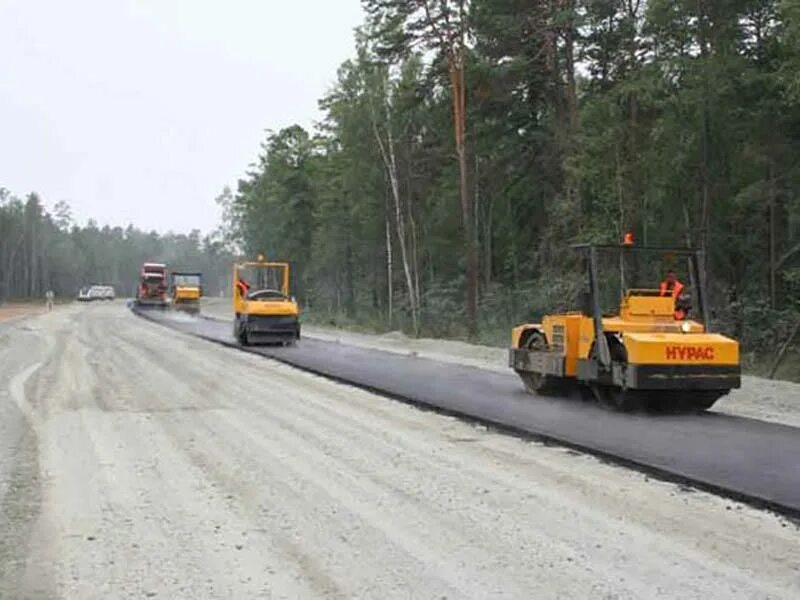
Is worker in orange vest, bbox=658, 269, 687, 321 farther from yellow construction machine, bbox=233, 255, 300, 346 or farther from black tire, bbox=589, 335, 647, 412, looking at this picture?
yellow construction machine, bbox=233, 255, 300, 346

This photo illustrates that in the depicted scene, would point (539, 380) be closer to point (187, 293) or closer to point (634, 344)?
point (634, 344)

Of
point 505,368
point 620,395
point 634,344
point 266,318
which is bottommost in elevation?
point 505,368

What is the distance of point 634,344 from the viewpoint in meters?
12.2

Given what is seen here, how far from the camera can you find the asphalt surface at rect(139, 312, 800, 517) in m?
7.97

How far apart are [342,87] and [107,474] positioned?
4086cm

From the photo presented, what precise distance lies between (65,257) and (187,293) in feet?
325

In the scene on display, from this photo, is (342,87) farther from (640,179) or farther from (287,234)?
(640,179)

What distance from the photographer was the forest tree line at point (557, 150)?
22.0m

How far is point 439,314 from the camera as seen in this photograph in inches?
1476

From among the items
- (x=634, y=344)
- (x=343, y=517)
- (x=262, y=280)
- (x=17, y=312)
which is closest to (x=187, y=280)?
(x=17, y=312)

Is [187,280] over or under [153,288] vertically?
over

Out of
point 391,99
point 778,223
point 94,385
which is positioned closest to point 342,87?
point 391,99

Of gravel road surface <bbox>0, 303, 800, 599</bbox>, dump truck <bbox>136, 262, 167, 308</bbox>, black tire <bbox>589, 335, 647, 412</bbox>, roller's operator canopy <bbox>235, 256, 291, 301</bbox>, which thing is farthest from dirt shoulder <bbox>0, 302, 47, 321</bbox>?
gravel road surface <bbox>0, 303, 800, 599</bbox>

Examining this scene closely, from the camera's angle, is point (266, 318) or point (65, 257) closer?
point (266, 318)
